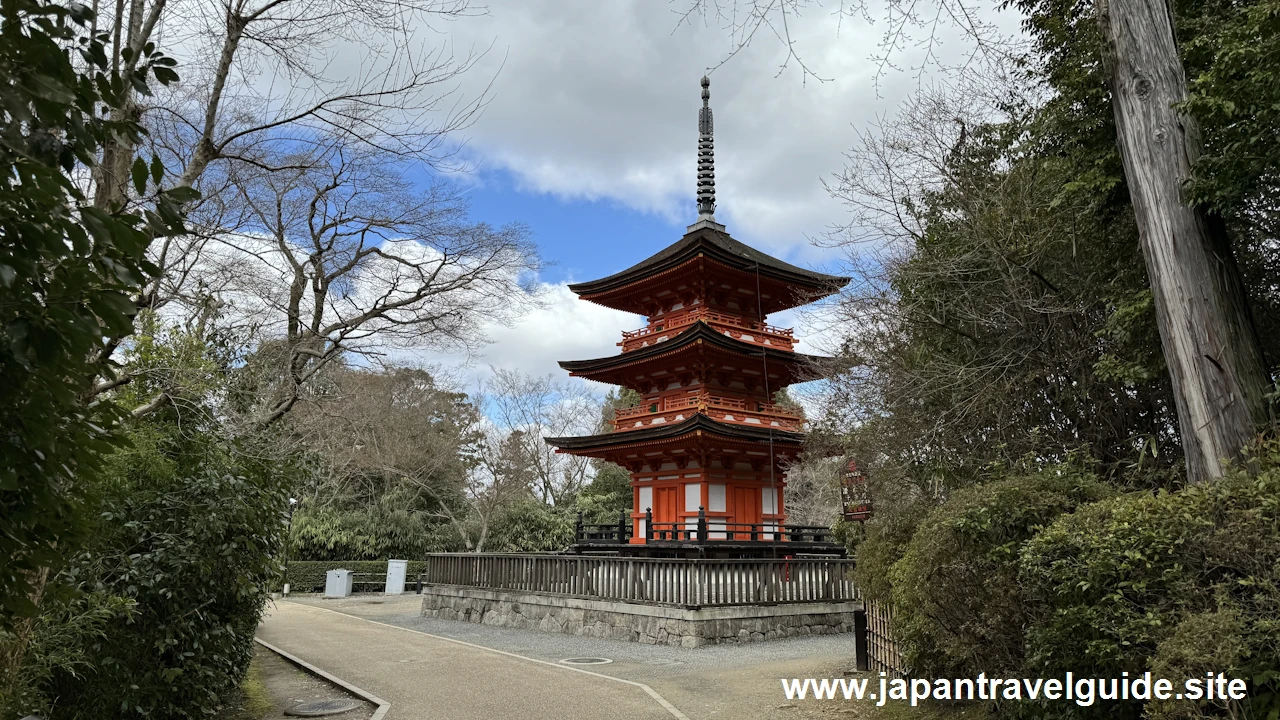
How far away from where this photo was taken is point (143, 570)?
563 cm

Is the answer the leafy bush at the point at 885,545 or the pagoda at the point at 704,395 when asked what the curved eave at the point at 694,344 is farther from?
the leafy bush at the point at 885,545

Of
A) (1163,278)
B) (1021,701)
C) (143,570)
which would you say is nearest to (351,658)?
(143,570)

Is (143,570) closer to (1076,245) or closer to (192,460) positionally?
(192,460)

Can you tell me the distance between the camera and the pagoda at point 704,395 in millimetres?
18609

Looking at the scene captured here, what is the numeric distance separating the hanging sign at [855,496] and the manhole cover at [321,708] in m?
7.26

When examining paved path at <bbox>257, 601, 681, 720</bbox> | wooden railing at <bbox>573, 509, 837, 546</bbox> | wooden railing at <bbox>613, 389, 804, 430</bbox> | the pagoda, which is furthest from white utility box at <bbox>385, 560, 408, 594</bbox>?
paved path at <bbox>257, 601, 681, 720</bbox>

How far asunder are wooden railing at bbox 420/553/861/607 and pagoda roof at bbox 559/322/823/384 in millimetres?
5309

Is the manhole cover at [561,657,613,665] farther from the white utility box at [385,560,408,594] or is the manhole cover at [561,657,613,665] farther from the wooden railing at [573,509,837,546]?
the white utility box at [385,560,408,594]

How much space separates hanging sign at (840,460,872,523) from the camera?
11.2 meters

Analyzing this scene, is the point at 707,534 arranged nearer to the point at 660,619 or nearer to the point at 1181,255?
the point at 660,619

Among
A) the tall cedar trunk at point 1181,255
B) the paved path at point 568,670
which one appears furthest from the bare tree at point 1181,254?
the paved path at point 568,670

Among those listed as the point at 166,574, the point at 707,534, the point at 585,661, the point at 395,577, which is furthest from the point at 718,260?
the point at 395,577

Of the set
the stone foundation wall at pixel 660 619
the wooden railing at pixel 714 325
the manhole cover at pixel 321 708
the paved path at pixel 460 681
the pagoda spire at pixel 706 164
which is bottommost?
the manhole cover at pixel 321 708

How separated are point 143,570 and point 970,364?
826cm
